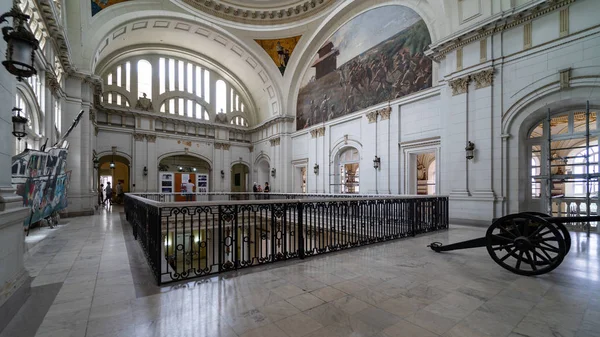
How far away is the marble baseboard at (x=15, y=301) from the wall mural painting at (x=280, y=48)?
57.7 ft

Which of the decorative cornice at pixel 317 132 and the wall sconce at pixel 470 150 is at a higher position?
the decorative cornice at pixel 317 132

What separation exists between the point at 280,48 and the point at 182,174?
11574mm

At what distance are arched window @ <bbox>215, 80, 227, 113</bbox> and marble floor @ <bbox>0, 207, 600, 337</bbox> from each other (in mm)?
17574

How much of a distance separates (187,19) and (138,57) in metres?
5.03

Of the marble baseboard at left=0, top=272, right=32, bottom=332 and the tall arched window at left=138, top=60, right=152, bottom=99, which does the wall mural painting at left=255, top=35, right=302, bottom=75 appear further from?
the marble baseboard at left=0, top=272, right=32, bottom=332

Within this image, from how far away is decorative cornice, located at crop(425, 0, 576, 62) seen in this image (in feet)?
25.1

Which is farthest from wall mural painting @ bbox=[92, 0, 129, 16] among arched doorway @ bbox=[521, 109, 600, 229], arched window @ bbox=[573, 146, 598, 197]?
arched window @ bbox=[573, 146, 598, 197]

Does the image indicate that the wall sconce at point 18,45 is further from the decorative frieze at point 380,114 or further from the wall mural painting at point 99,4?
the wall mural painting at point 99,4

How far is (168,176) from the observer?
18781 millimetres

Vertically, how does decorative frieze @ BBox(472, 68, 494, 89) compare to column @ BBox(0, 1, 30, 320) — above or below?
above

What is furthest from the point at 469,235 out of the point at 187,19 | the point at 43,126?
the point at 187,19

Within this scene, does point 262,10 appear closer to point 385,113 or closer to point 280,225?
point 385,113

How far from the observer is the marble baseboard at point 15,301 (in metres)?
2.47

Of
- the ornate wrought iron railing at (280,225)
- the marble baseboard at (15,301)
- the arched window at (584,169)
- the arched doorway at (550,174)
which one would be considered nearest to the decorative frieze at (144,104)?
the ornate wrought iron railing at (280,225)
